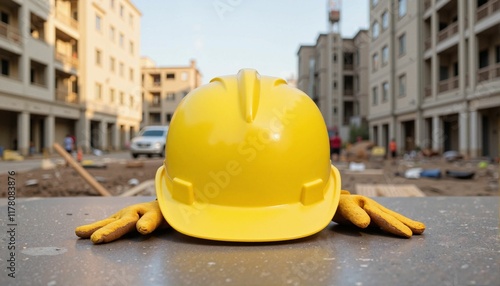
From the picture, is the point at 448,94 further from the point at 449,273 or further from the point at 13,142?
the point at 13,142

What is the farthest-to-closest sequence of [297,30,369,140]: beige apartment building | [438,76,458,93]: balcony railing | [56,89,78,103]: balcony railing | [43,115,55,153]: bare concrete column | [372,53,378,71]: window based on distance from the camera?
[297,30,369,140]: beige apartment building < [372,53,378,71]: window < [56,89,78,103]: balcony railing < [43,115,55,153]: bare concrete column < [438,76,458,93]: balcony railing

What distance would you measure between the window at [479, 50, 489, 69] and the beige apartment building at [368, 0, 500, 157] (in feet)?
0.17

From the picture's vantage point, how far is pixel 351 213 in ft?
6.80

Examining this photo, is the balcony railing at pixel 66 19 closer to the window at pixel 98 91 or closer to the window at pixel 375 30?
the window at pixel 98 91

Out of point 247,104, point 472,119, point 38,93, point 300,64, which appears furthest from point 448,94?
point 300,64

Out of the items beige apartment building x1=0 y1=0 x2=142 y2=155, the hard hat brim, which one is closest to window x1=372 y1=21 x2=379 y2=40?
beige apartment building x1=0 y1=0 x2=142 y2=155

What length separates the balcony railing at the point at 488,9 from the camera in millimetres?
15648

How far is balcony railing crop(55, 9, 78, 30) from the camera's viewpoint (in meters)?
25.6

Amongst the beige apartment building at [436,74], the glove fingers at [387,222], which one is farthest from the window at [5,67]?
the glove fingers at [387,222]

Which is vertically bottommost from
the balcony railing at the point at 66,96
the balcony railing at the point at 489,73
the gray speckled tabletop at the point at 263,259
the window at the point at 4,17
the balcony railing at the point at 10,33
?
the gray speckled tabletop at the point at 263,259

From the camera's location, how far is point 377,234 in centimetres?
207

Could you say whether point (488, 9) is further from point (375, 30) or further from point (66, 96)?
point (66, 96)

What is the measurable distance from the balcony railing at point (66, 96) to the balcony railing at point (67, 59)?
223 cm

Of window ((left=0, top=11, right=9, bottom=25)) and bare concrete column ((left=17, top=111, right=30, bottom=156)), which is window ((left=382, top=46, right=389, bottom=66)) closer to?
bare concrete column ((left=17, top=111, right=30, bottom=156))
